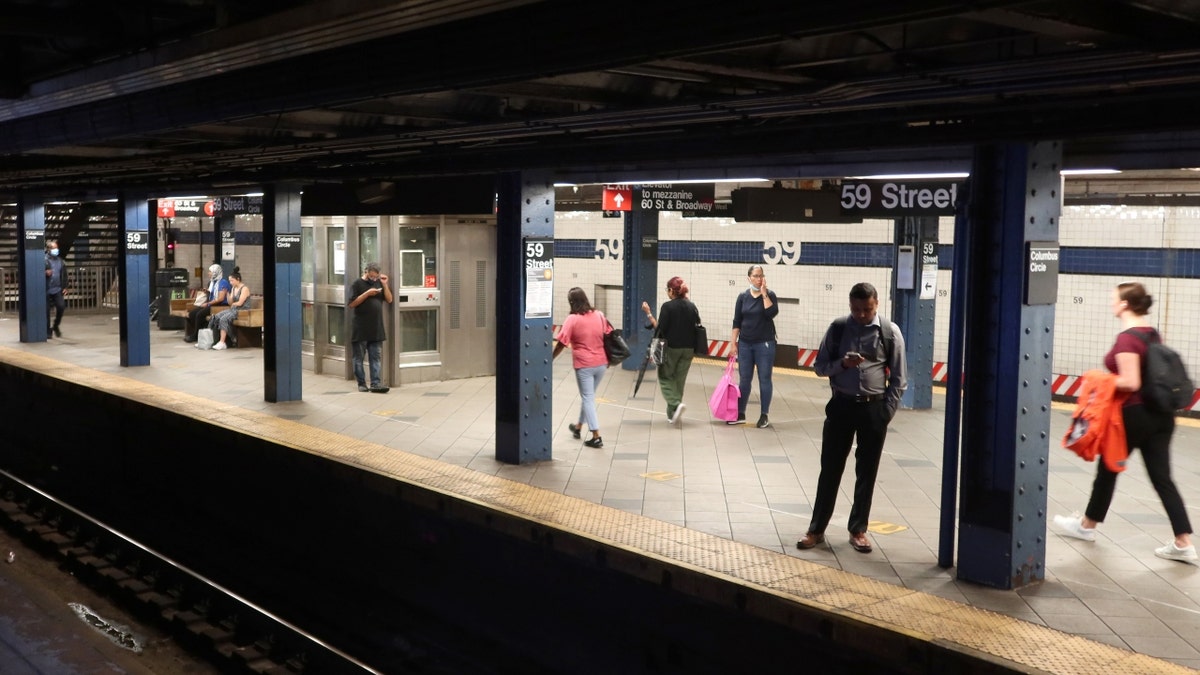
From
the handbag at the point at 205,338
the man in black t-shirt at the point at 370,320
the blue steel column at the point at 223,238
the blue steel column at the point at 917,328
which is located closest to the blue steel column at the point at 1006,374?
the blue steel column at the point at 917,328

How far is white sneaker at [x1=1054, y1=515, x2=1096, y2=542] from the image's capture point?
733 cm

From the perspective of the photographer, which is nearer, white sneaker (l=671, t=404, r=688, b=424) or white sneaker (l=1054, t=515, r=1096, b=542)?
white sneaker (l=1054, t=515, r=1096, b=542)

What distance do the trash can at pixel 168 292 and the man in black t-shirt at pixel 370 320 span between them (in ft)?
36.4

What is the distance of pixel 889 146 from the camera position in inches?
253

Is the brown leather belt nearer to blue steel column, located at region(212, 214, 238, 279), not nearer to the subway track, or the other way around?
the subway track

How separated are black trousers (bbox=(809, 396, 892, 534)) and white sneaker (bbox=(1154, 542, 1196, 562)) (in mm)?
1861

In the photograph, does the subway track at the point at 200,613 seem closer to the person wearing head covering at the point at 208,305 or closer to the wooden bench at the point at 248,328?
the wooden bench at the point at 248,328

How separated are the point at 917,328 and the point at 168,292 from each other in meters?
17.2

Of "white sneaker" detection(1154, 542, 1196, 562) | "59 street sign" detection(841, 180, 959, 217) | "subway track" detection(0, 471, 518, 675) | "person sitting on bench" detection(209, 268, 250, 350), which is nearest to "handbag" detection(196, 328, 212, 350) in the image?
"person sitting on bench" detection(209, 268, 250, 350)

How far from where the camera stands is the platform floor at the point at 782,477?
20.1 ft

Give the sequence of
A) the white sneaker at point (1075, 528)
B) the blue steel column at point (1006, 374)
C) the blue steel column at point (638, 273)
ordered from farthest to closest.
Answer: the blue steel column at point (638, 273) → the white sneaker at point (1075, 528) → the blue steel column at point (1006, 374)

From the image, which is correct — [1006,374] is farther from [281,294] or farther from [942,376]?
[942,376]

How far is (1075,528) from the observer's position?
7.43 metres

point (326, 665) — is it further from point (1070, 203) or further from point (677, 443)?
point (1070, 203)
